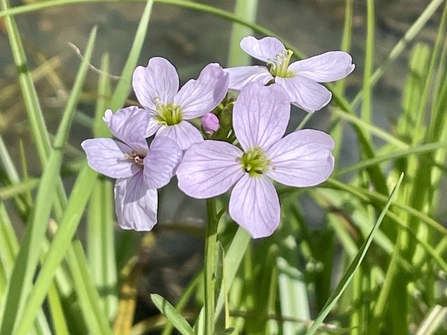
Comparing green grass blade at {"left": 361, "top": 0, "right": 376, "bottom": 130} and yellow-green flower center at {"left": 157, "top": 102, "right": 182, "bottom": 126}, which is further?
green grass blade at {"left": 361, "top": 0, "right": 376, "bottom": 130}

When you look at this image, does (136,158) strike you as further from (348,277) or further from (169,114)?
(348,277)

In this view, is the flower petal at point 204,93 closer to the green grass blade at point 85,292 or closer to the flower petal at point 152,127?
the flower petal at point 152,127

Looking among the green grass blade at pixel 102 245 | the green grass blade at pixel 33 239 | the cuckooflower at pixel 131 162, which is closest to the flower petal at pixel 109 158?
the cuckooflower at pixel 131 162

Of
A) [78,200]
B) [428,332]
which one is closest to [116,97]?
[78,200]

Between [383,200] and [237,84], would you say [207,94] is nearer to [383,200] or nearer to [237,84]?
[237,84]

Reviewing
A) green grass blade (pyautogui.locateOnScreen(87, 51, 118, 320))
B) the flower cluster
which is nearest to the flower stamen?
the flower cluster

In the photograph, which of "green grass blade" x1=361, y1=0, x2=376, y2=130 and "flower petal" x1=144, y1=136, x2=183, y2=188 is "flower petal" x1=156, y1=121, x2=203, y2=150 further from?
"green grass blade" x1=361, y1=0, x2=376, y2=130
